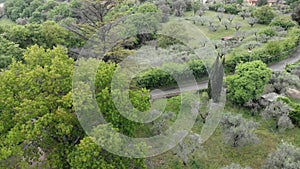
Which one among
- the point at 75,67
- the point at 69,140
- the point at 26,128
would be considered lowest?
the point at 69,140

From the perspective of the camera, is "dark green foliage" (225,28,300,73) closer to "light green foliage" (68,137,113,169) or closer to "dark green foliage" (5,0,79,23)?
"light green foliage" (68,137,113,169)

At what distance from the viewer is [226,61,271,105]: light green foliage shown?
2492 centimetres

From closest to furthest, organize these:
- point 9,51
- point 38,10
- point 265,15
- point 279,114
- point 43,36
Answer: point 279,114 → point 9,51 → point 43,36 → point 265,15 → point 38,10

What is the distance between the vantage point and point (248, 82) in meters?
24.9

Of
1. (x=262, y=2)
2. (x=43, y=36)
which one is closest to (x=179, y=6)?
(x=262, y=2)

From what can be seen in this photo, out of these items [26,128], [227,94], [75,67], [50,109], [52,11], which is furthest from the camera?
[52,11]

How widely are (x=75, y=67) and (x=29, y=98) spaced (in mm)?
3030

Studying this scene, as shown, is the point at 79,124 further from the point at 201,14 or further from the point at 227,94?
the point at 201,14

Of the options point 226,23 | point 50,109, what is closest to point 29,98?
point 50,109

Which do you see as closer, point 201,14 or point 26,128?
point 26,128

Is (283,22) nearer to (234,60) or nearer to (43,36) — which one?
(234,60)

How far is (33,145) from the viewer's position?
16.3 m

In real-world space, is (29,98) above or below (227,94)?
above

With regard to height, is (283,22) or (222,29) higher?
(283,22)
